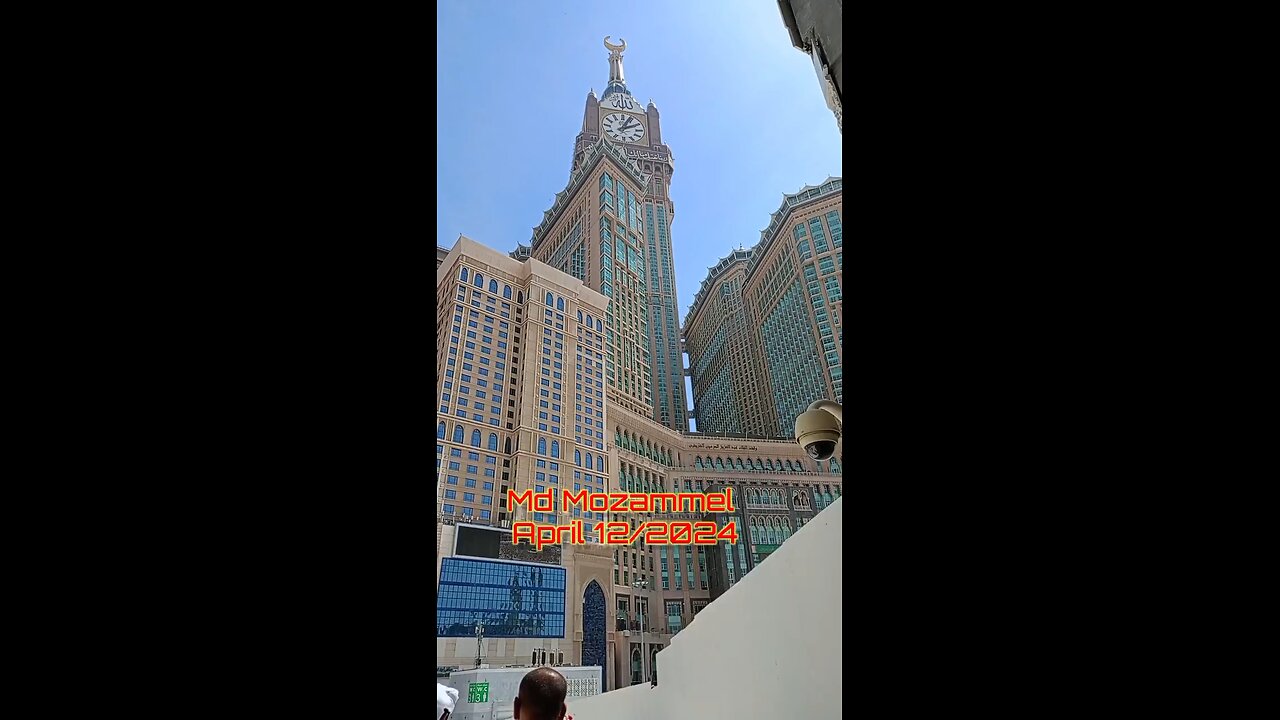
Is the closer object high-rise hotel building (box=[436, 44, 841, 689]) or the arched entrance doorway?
high-rise hotel building (box=[436, 44, 841, 689])

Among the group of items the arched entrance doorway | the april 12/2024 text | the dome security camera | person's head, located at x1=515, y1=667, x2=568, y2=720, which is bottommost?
the arched entrance doorway

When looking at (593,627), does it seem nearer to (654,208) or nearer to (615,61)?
(654,208)

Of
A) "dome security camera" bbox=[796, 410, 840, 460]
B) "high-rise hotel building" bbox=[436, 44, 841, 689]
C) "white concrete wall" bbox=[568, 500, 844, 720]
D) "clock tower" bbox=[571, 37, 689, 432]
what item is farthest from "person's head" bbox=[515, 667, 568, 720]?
"clock tower" bbox=[571, 37, 689, 432]

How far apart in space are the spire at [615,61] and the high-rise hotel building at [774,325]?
30.9 m

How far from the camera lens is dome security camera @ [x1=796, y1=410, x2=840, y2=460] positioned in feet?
8.85

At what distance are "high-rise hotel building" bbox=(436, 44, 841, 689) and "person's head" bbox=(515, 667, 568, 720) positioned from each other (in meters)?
26.3

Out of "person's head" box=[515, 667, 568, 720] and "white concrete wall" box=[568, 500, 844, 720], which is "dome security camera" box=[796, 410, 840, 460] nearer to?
"white concrete wall" box=[568, 500, 844, 720]

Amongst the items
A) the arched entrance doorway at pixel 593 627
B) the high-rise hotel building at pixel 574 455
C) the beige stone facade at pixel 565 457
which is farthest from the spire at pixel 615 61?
the arched entrance doorway at pixel 593 627

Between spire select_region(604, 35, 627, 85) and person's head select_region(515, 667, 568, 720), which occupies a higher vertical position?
spire select_region(604, 35, 627, 85)
